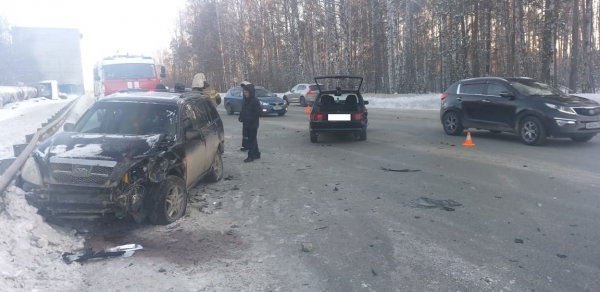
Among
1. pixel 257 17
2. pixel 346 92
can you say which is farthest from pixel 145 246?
pixel 257 17

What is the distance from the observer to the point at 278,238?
16.8 ft

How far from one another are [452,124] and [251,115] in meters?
6.39

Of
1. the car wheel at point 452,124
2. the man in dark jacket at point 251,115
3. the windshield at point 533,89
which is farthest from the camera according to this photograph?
the car wheel at point 452,124

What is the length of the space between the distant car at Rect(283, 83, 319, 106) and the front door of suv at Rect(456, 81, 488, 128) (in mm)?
17831

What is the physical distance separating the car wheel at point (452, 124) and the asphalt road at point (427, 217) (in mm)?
2149

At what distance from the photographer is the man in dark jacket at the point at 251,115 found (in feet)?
33.4

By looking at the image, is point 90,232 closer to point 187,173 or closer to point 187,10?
point 187,173

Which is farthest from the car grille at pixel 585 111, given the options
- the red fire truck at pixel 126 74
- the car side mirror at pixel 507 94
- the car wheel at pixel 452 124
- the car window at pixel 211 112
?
the red fire truck at pixel 126 74

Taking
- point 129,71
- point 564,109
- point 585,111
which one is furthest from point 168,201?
point 129,71

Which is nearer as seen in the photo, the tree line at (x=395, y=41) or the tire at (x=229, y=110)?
the tire at (x=229, y=110)

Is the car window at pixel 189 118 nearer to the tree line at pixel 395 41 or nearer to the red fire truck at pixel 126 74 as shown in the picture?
the red fire truck at pixel 126 74

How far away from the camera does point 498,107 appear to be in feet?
38.3

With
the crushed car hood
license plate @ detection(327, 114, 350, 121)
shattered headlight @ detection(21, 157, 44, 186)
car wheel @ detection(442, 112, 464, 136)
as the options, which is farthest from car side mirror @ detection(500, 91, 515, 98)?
shattered headlight @ detection(21, 157, 44, 186)

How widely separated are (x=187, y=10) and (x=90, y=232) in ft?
208
